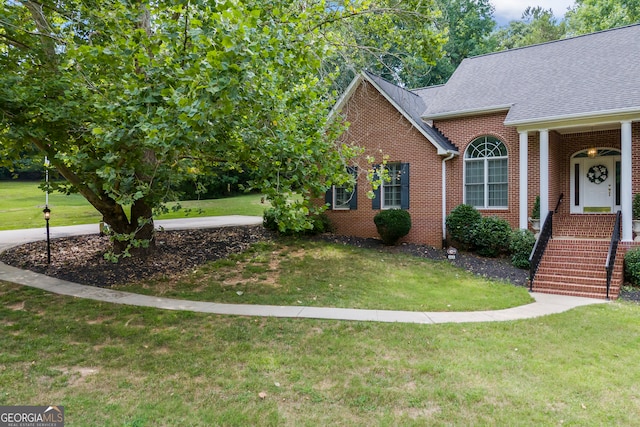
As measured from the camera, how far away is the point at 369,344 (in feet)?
18.3

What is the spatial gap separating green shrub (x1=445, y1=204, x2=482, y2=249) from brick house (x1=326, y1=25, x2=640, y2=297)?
581 mm

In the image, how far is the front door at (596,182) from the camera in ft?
41.0

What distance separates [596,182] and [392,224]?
6727 millimetres

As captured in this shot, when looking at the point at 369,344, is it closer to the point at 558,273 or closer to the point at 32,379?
the point at 32,379

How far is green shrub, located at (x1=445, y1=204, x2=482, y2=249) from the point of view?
1241 cm

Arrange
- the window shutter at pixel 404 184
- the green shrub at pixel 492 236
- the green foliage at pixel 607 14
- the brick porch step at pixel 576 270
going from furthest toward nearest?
1. the green foliage at pixel 607 14
2. the window shutter at pixel 404 184
3. the green shrub at pixel 492 236
4. the brick porch step at pixel 576 270

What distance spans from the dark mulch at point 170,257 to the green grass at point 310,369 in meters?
2.43

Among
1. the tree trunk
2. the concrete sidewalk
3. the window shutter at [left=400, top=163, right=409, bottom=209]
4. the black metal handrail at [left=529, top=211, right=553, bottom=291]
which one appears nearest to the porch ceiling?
the black metal handrail at [left=529, top=211, right=553, bottom=291]

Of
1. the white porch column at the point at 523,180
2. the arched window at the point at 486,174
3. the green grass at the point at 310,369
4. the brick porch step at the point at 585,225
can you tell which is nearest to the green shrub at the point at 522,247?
the white porch column at the point at 523,180

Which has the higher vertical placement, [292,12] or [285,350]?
[292,12]

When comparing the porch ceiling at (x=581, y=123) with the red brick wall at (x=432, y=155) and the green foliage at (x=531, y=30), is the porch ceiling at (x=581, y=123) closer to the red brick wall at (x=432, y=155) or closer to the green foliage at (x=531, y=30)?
the red brick wall at (x=432, y=155)

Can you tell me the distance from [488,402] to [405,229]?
9.13 meters

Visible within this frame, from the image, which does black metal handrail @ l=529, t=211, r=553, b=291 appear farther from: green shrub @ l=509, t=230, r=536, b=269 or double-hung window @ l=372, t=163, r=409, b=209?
double-hung window @ l=372, t=163, r=409, b=209

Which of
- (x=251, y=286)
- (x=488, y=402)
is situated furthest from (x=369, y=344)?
(x=251, y=286)
